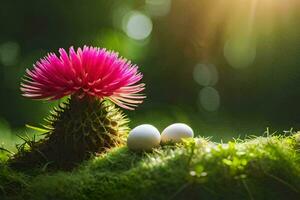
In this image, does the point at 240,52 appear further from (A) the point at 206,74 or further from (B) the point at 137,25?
(B) the point at 137,25

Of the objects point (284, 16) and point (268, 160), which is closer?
point (268, 160)

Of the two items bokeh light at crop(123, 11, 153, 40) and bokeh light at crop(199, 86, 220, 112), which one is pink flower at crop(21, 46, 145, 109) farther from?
bokeh light at crop(123, 11, 153, 40)

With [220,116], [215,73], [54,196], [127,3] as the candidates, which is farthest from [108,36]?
[54,196]

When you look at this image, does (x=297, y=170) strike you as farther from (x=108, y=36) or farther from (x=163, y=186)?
(x=108, y=36)

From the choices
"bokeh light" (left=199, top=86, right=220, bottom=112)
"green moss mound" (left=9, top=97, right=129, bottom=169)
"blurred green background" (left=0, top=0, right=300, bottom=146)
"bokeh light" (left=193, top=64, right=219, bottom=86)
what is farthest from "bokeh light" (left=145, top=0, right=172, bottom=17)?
"green moss mound" (left=9, top=97, right=129, bottom=169)

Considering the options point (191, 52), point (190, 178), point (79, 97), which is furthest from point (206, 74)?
point (190, 178)

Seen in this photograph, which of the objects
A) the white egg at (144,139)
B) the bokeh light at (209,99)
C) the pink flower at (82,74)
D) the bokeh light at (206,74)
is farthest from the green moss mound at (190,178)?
the bokeh light at (206,74)
